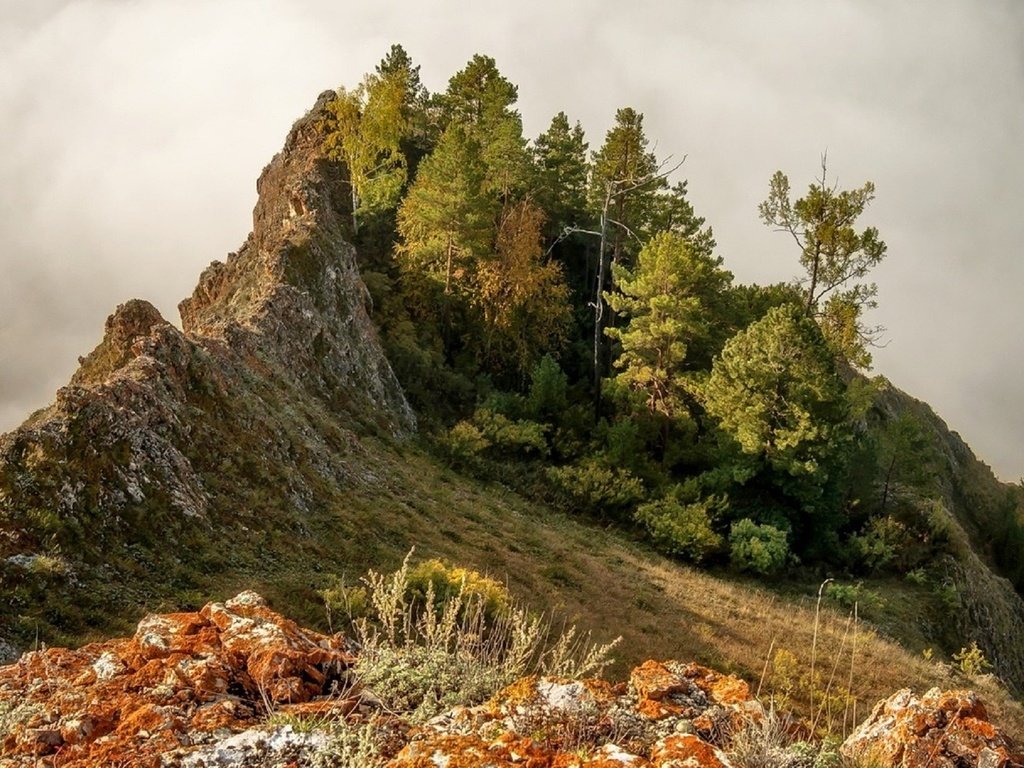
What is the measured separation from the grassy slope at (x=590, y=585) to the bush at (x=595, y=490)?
10.6 feet

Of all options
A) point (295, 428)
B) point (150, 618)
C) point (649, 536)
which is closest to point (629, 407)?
point (649, 536)

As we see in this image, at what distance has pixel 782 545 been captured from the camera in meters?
27.4

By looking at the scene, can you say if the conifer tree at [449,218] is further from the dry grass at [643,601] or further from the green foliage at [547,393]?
the dry grass at [643,601]

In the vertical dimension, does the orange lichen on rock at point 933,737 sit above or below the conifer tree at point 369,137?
below

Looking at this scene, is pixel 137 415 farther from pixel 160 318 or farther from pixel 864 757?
pixel 864 757

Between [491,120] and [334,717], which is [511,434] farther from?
[334,717]

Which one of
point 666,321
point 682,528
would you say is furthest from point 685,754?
point 666,321

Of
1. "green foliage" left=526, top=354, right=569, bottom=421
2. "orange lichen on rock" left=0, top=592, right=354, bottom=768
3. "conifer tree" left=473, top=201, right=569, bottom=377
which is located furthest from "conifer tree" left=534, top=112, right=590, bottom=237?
"orange lichen on rock" left=0, top=592, right=354, bottom=768

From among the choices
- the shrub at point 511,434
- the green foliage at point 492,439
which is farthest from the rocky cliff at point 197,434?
the shrub at point 511,434

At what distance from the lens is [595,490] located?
29453 mm

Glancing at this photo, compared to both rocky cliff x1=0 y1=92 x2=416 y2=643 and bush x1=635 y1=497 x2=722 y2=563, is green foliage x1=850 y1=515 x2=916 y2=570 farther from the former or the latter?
rocky cliff x1=0 y1=92 x2=416 y2=643

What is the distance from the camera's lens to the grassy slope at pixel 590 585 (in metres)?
15.0

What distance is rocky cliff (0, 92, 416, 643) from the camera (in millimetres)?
11469

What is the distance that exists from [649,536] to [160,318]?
18446 mm
